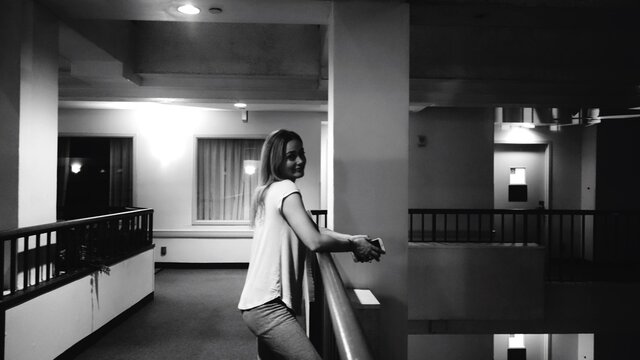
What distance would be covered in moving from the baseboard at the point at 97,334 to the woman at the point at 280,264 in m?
3.04

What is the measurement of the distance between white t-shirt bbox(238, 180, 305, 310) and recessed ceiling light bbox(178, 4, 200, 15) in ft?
7.95

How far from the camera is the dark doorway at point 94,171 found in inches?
332

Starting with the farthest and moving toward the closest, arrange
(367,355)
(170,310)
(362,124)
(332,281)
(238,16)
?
1. (170,310)
2. (238,16)
3. (362,124)
4. (332,281)
5. (367,355)

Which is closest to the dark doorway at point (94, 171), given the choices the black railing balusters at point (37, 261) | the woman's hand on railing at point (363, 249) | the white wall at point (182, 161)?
the white wall at point (182, 161)

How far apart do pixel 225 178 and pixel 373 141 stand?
6007 millimetres

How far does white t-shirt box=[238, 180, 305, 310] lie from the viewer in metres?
1.69

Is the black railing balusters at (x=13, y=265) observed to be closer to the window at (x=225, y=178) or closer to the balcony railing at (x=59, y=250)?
the balcony railing at (x=59, y=250)

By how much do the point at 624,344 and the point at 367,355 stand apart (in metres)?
9.92

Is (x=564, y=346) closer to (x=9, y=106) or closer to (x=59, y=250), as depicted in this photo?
(x=59, y=250)

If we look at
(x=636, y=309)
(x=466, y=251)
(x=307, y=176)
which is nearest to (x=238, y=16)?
(x=466, y=251)

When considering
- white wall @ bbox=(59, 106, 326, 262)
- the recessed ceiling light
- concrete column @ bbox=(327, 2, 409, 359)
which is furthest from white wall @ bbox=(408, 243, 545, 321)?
the recessed ceiling light

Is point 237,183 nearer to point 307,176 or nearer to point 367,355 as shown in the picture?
point 307,176

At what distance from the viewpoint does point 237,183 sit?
884 cm

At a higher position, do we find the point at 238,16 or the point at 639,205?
the point at 238,16
